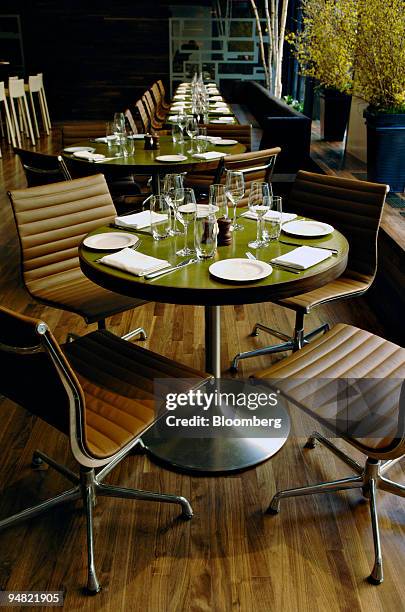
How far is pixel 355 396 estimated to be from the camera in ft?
6.18

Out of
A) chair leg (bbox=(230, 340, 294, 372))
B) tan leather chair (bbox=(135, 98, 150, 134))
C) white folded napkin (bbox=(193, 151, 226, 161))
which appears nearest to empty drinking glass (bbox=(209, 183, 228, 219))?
chair leg (bbox=(230, 340, 294, 372))

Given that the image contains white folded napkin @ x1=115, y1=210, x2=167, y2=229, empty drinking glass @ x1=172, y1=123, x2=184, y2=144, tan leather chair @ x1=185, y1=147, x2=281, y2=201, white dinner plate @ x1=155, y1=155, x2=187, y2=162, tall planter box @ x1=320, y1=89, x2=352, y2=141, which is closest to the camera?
white folded napkin @ x1=115, y1=210, x2=167, y2=229

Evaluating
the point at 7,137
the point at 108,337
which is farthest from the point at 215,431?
the point at 7,137

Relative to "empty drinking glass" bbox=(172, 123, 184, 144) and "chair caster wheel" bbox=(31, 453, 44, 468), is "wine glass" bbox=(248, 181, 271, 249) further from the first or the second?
"empty drinking glass" bbox=(172, 123, 184, 144)

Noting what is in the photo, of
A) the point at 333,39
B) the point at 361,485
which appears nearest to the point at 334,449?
the point at 361,485

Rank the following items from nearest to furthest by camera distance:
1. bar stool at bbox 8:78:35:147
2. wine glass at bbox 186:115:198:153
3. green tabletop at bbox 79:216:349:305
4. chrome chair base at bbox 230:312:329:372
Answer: green tabletop at bbox 79:216:349:305 < chrome chair base at bbox 230:312:329:372 < wine glass at bbox 186:115:198:153 < bar stool at bbox 8:78:35:147

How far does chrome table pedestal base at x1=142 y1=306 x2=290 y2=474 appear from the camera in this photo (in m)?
2.28

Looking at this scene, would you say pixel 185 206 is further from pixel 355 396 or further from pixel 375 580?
pixel 375 580

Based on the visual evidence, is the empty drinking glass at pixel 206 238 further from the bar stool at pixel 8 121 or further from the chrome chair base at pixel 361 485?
the bar stool at pixel 8 121

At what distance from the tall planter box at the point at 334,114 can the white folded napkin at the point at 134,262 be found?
4.62m

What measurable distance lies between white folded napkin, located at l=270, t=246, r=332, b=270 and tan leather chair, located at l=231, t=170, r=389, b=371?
1.25 feet

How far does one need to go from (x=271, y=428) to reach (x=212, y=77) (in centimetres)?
955

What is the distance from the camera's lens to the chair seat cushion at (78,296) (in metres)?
2.45

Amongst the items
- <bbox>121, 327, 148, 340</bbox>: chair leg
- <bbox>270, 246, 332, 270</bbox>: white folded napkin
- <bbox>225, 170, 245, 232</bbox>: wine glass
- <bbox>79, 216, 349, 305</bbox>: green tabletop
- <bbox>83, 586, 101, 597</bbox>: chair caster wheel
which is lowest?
<bbox>83, 586, 101, 597</bbox>: chair caster wheel
